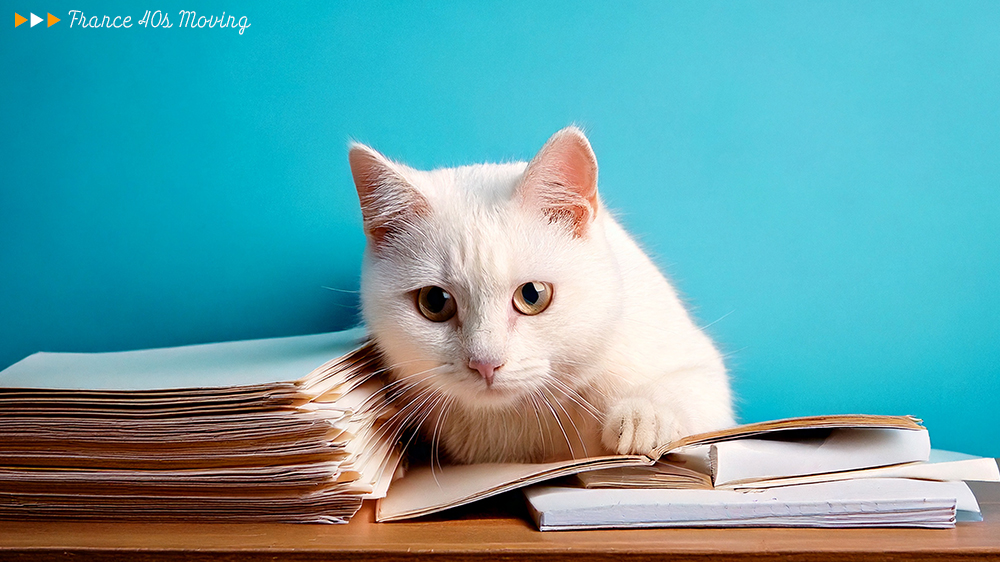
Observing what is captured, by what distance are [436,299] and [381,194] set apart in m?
0.20

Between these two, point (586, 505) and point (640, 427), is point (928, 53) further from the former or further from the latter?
point (586, 505)

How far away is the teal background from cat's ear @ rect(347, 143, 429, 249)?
0.49m

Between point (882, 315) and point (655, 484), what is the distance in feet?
3.18

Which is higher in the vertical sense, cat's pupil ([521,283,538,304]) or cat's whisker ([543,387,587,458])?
cat's pupil ([521,283,538,304])

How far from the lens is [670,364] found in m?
1.20

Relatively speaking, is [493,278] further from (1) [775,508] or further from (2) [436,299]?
(1) [775,508]

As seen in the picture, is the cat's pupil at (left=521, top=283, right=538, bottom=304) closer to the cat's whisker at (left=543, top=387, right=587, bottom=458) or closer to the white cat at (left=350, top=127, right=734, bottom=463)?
the white cat at (left=350, top=127, right=734, bottom=463)

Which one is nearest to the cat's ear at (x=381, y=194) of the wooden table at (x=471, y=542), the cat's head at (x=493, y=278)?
the cat's head at (x=493, y=278)

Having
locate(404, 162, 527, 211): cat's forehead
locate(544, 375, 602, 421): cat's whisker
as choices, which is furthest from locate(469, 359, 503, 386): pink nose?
locate(404, 162, 527, 211): cat's forehead

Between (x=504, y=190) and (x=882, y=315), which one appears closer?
(x=504, y=190)

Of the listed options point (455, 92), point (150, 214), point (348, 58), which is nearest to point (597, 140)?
point (455, 92)

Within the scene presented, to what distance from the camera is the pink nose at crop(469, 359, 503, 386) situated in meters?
0.96

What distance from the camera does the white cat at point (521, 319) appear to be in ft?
3.31

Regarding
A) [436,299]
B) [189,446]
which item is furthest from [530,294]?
[189,446]
